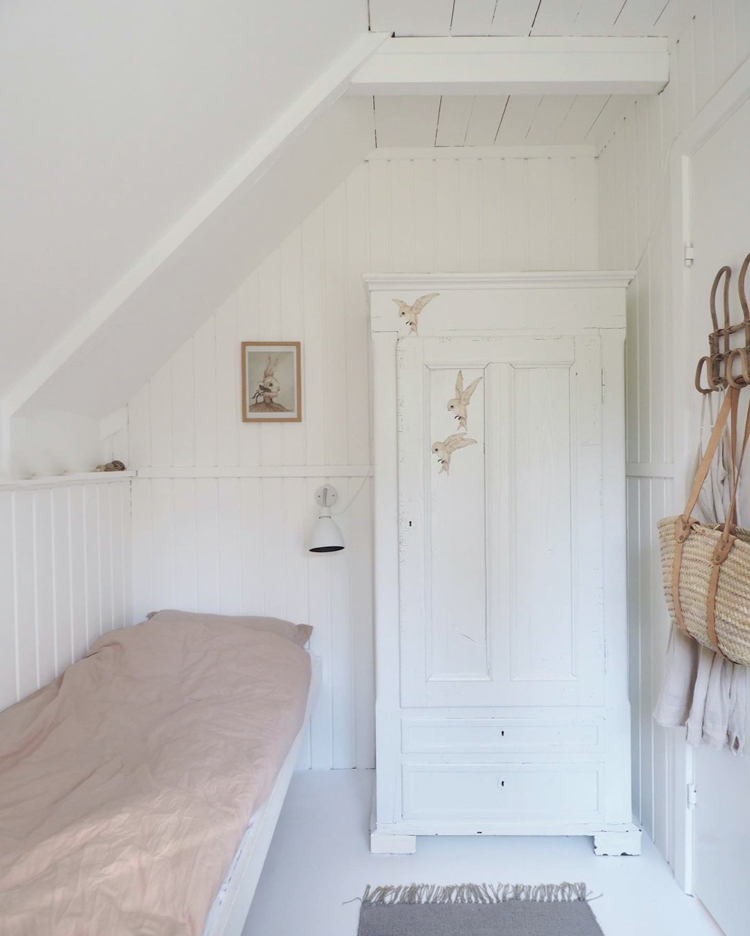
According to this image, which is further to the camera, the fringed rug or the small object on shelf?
the small object on shelf

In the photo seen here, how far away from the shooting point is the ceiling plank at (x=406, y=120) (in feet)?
6.75

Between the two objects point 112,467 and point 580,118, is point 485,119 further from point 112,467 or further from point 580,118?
point 112,467

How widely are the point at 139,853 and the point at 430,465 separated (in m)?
1.25

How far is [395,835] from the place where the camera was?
6.16ft

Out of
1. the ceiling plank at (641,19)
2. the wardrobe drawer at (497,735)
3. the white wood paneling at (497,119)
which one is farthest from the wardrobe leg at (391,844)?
the ceiling plank at (641,19)

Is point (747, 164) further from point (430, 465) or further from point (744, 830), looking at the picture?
point (744, 830)

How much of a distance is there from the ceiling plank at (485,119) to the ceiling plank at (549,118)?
5.4 inches

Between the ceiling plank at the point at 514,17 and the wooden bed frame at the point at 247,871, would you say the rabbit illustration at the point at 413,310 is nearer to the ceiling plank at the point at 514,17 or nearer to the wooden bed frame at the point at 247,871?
the ceiling plank at the point at 514,17

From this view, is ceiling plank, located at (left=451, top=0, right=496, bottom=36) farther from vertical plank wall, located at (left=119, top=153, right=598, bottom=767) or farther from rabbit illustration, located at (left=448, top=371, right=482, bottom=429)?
rabbit illustration, located at (left=448, top=371, right=482, bottom=429)

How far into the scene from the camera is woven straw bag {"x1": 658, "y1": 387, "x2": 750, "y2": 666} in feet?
4.13

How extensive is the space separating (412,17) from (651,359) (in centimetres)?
127

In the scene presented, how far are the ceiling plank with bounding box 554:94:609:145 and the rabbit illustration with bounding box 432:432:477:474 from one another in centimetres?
129

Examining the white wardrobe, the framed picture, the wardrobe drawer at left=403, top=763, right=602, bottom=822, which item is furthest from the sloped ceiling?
the wardrobe drawer at left=403, top=763, right=602, bottom=822

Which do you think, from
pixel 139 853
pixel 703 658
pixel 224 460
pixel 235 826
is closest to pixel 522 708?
pixel 703 658
